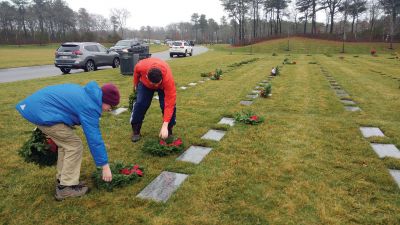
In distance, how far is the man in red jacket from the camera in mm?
3931

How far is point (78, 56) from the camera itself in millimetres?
15891

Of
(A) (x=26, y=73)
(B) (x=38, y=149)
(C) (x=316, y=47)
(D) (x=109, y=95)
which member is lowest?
(B) (x=38, y=149)

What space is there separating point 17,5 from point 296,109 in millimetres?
80453

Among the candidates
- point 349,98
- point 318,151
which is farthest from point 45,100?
point 349,98

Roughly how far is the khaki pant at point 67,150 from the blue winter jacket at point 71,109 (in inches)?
3.7

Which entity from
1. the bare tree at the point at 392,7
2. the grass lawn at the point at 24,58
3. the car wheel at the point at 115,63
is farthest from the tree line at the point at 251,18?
the car wheel at the point at 115,63

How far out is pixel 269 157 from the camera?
4.43 m

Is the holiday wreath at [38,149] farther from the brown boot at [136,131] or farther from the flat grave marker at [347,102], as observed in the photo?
the flat grave marker at [347,102]

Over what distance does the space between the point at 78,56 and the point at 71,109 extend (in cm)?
1431

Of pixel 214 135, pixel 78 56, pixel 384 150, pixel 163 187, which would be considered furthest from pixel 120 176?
pixel 78 56

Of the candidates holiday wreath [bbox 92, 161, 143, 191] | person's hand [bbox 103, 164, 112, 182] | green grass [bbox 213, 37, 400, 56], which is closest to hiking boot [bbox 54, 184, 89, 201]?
holiday wreath [bbox 92, 161, 143, 191]

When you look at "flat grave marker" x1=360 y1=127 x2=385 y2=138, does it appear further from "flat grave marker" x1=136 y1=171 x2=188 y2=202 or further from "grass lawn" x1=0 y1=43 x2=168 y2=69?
"grass lawn" x1=0 y1=43 x2=168 y2=69

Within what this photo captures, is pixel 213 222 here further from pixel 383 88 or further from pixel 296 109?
pixel 383 88

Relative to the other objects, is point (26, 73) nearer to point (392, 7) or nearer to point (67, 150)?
point (67, 150)
